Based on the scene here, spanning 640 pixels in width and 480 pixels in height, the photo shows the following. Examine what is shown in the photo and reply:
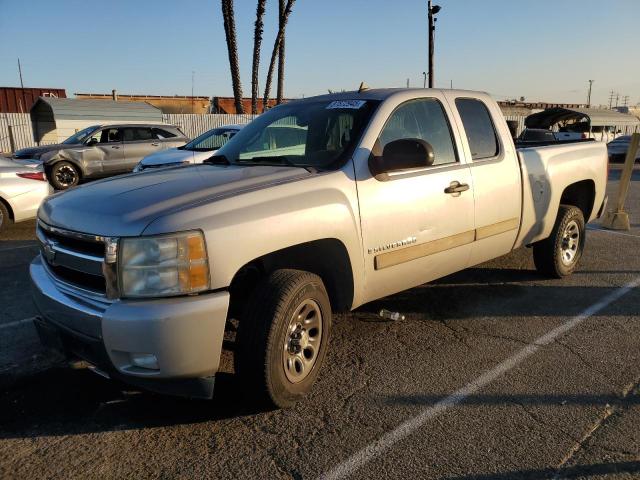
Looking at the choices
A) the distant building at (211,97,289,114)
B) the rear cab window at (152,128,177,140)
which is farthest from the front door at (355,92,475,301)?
the distant building at (211,97,289,114)

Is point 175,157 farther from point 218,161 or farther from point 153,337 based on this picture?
point 153,337

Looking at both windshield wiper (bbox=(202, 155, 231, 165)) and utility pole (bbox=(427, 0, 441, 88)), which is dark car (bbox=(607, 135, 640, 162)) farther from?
windshield wiper (bbox=(202, 155, 231, 165))

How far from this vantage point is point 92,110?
27.6m

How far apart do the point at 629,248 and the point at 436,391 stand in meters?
5.20

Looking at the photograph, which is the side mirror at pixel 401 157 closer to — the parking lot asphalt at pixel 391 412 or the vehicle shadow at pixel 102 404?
the parking lot asphalt at pixel 391 412

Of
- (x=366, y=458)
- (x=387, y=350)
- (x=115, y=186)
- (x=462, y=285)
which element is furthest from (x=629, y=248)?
(x=115, y=186)

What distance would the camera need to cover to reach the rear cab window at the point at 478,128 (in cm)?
446

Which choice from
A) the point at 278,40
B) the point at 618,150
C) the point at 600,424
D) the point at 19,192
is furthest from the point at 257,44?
the point at 600,424

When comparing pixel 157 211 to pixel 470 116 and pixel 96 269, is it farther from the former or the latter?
pixel 470 116

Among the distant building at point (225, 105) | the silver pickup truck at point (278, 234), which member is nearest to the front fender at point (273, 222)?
the silver pickup truck at point (278, 234)

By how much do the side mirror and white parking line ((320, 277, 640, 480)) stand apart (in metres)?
1.48

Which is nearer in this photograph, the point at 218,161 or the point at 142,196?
the point at 142,196

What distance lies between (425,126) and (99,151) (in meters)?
12.2

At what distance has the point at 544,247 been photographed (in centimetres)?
563
